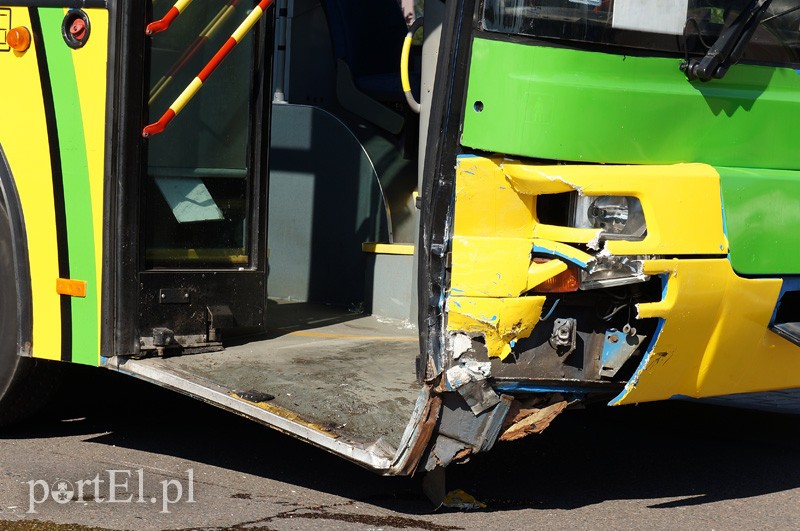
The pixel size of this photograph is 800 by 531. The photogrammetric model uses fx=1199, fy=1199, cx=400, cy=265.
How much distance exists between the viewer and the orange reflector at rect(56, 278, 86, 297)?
4871mm

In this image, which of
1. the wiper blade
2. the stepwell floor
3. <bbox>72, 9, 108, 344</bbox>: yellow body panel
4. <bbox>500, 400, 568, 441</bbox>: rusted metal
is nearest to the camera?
the wiper blade

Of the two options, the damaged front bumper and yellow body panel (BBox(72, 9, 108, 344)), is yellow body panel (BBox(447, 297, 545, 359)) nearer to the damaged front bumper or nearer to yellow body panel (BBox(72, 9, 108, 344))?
the damaged front bumper

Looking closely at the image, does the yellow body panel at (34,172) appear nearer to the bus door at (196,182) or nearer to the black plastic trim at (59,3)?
the black plastic trim at (59,3)

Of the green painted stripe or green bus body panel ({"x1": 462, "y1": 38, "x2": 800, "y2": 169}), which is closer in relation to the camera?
green bus body panel ({"x1": 462, "y1": 38, "x2": 800, "y2": 169})

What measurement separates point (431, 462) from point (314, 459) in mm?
1195

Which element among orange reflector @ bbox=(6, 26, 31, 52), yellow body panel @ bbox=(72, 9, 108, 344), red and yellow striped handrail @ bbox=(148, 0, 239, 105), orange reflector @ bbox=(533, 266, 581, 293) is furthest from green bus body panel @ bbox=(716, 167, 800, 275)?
orange reflector @ bbox=(6, 26, 31, 52)

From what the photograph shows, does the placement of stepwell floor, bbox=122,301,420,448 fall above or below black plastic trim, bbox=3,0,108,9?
below

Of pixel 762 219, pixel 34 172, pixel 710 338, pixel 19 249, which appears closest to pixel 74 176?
pixel 34 172

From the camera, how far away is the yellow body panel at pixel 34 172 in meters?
4.90

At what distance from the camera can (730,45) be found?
407cm

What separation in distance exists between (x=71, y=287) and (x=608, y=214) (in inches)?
87.9

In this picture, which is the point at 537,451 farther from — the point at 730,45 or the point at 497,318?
the point at 730,45

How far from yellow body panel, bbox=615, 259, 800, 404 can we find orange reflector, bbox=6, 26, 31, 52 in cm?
268

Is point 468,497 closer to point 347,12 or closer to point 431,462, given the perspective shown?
point 431,462
